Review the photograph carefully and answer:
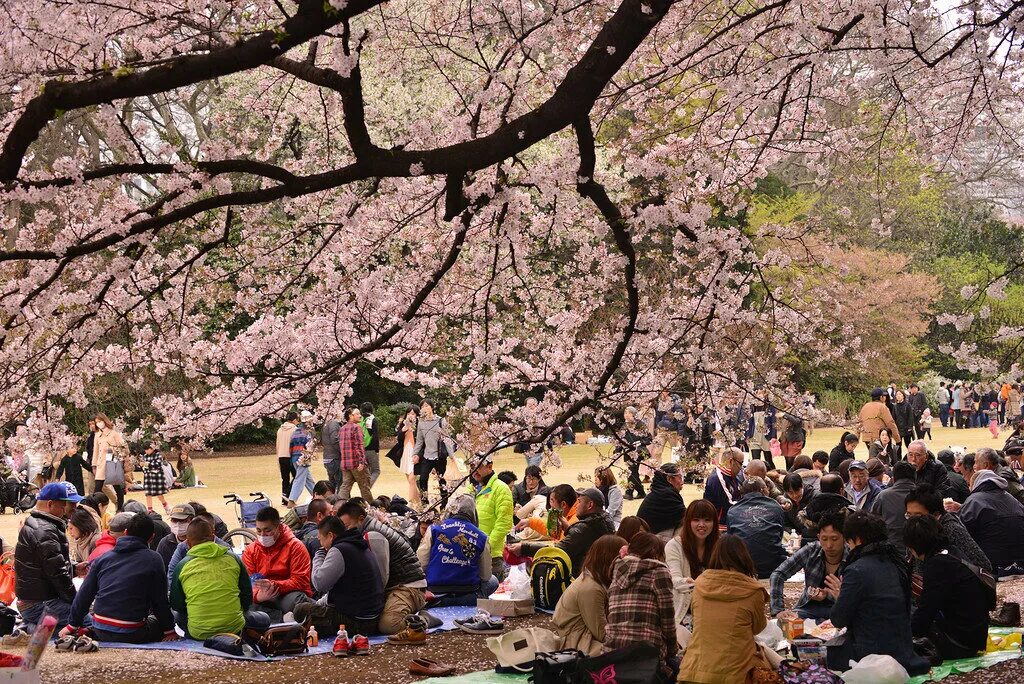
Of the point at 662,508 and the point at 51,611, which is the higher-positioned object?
the point at 662,508

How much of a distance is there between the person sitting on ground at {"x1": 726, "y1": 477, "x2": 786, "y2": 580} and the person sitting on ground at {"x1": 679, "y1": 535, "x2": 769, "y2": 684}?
365 cm

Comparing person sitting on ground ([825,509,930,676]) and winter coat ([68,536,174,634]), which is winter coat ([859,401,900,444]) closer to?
person sitting on ground ([825,509,930,676])

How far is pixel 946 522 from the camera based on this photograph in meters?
7.44

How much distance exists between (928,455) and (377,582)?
5.02 metres

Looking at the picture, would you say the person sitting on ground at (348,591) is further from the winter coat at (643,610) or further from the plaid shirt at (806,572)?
the plaid shirt at (806,572)

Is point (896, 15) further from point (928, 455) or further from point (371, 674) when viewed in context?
point (371, 674)

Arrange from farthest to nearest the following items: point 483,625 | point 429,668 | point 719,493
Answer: point 719,493 < point 483,625 < point 429,668

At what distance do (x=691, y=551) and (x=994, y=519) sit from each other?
3149 mm

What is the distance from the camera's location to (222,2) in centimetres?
554

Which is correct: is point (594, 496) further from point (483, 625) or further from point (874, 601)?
point (874, 601)

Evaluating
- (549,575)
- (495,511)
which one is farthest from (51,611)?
(495,511)

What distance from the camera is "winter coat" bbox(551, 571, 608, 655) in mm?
6645

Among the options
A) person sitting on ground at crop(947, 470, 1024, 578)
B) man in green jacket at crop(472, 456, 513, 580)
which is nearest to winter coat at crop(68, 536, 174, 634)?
man in green jacket at crop(472, 456, 513, 580)

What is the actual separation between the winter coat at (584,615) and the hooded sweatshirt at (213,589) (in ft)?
8.11
